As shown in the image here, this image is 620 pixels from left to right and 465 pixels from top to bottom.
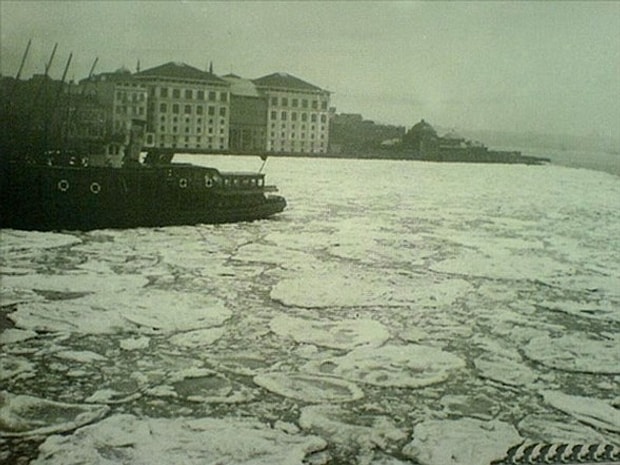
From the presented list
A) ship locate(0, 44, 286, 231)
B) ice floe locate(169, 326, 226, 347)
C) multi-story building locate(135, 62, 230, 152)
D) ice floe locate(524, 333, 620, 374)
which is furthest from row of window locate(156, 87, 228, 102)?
ice floe locate(524, 333, 620, 374)

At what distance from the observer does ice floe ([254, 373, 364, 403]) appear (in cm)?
179

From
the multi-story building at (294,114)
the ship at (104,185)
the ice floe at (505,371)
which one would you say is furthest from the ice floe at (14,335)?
the ice floe at (505,371)

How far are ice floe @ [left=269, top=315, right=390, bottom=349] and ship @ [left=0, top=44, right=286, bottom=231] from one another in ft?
1.80

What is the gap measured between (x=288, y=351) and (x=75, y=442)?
64 cm

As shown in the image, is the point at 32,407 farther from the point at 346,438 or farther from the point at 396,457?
the point at 396,457

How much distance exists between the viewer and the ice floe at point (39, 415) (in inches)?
61.8

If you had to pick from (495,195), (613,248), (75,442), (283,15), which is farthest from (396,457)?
(283,15)

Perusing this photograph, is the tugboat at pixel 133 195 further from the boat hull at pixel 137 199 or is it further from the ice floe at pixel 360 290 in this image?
the ice floe at pixel 360 290

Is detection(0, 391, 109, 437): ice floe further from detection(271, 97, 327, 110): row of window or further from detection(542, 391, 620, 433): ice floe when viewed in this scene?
detection(542, 391, 620, 433): ice floe

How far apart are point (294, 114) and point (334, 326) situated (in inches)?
29.7

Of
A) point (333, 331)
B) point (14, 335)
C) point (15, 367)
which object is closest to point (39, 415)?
point (15, 367)

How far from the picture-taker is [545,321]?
7.12 feet

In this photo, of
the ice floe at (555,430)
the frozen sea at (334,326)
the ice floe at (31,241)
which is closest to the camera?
the frozen sea at (334,326)

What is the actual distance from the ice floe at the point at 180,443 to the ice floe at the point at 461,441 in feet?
0.87
